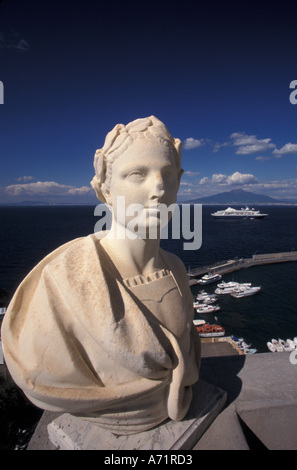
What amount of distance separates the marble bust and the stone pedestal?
0.40 ft

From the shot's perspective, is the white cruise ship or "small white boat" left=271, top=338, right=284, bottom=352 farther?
the white cruise ship

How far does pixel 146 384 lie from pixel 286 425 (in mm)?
2437

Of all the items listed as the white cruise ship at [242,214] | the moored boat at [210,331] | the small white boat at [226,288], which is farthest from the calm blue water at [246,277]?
the white cruise ship at [242,214]

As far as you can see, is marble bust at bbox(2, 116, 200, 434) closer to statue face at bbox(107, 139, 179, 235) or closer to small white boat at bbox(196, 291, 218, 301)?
statue face at bbox(107, 139, 179, 235)

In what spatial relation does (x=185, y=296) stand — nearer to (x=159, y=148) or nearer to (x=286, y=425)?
(x=159, y=148)

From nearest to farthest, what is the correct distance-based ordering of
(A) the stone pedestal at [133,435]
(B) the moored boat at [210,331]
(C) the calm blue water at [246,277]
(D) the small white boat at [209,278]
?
1. (A) the stone pedestal at [133,435]
2. (B) the moored boat at [210,331]
3. (C) the calm blue water at [246,277]
4. (D) the small white boat at [209,278]

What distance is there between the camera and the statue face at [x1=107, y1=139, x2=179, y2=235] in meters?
2.42

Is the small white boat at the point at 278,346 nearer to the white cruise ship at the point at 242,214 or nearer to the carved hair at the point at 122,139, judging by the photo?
the carved hair at the point at 122,139

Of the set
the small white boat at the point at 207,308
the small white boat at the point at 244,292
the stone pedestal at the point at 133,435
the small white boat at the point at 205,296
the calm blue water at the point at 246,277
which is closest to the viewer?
the stone pedestal at the point at 133,435

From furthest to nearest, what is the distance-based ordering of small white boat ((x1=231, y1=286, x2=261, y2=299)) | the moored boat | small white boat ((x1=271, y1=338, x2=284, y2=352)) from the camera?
small white boat ((x1=231, y1=286, x2=261, y2=299)) < the moored boat < small white boat ((x1=271, y1=338, x2=284, y2=352))

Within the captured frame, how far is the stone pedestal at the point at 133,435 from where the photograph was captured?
2709 millimetres

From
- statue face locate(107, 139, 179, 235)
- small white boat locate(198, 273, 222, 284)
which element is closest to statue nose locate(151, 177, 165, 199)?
statue face locate(107, 139, 179, 235)

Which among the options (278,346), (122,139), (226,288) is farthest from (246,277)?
(122,139)
